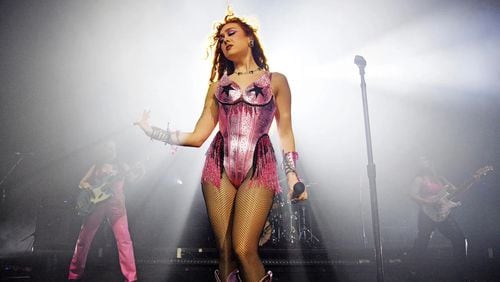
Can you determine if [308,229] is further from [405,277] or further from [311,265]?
[405,277]

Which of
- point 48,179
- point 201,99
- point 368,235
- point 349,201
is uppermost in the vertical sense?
point 201,99

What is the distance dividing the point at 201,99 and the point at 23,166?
510cm

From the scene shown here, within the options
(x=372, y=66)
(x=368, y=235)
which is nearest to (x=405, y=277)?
(x=368, y=235)

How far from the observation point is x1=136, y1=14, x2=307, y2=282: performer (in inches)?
73.3

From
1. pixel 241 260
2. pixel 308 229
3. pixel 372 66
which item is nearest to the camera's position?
pixel 241 260

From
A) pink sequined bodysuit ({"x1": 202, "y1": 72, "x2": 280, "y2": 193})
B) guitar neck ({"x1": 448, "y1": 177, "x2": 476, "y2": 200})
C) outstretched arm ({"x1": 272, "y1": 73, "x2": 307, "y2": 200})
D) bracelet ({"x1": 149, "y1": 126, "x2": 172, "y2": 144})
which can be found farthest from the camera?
guitar neck ({"x1": 448, "y1": 177, "x2": 476, "y2": 200})

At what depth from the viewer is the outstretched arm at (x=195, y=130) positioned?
7.47 ft

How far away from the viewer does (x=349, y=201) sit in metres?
9.69

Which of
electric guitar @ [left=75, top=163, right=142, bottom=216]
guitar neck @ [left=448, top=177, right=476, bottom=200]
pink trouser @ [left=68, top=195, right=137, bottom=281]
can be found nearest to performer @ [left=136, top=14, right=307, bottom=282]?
pink trouser @ [left=68, top=195, right=137, bottom=281]

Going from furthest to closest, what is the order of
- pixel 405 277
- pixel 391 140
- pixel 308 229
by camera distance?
pixel 391 140
pixel 308 229
pixel 405 277

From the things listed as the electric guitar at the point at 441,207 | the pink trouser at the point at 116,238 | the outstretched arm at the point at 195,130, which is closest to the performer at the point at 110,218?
the pink trouser at the point at 116,238

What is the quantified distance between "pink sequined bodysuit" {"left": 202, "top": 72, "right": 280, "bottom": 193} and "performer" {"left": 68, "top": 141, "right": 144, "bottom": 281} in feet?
12.2

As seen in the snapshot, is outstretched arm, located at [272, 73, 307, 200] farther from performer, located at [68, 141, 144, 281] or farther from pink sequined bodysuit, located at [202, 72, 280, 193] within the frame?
performer, located at [68, 141, 144, 281]

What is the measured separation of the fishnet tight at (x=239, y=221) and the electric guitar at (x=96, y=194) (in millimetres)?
4098
